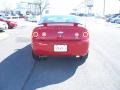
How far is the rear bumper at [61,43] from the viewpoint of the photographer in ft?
24.7

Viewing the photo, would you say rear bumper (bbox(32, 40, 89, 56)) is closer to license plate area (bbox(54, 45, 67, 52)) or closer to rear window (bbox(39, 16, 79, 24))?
license plate area (bbox(54, 45, 67, 52))

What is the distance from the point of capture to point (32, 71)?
728 cm

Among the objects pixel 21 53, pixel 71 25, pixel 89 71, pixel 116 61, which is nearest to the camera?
pixel 89 71

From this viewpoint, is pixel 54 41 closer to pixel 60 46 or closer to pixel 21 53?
pixel 60 46

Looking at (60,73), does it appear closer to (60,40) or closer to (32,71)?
(32,71)

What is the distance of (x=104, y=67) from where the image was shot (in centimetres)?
769

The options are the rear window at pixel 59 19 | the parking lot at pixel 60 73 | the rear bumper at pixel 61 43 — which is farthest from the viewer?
the rear window at pixel 59 19

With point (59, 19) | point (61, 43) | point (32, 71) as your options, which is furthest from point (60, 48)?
point (59, 19)

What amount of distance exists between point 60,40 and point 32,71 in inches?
43.2

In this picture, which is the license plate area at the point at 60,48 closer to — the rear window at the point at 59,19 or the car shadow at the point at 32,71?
the car shadow at the point at 32,71

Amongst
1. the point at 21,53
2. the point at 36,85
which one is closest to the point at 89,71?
the point at 36,85

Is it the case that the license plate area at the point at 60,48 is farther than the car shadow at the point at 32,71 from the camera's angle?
Yes


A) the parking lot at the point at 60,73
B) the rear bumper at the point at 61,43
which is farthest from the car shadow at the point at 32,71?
the rear bumper at the point at 61,43

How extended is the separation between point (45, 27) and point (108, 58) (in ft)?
8.37
